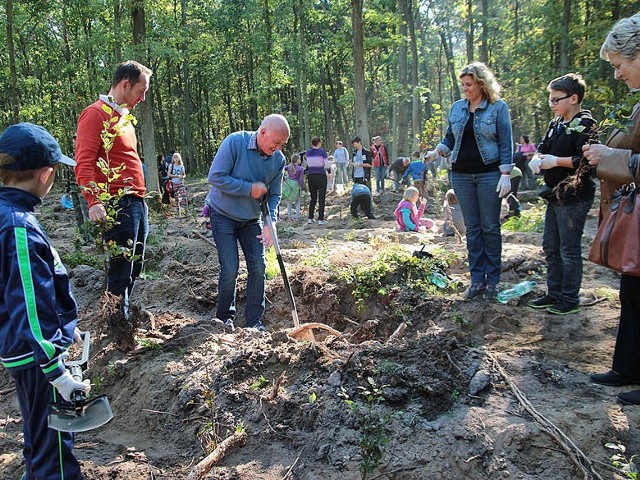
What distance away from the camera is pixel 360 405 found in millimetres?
3172

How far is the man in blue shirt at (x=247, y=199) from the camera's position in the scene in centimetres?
463

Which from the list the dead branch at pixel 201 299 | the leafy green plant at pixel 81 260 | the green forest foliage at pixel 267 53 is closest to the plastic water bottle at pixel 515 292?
the green forest foliage at pixel 267 53

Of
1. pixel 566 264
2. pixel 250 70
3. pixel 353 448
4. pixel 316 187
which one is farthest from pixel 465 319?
pixel 250 70

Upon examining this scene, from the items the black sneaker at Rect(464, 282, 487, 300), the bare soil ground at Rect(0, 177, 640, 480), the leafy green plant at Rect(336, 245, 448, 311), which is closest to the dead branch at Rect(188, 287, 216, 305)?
the bare soil ground at Rect(0, 177, 640, 480)

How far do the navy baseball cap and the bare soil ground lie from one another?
1827 millimetres

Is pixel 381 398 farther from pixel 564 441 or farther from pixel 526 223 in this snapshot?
pixel 526 223

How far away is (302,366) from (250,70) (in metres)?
31.4

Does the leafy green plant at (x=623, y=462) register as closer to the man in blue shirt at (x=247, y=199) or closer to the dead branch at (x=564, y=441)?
the dead branch at (x=564, y=441)

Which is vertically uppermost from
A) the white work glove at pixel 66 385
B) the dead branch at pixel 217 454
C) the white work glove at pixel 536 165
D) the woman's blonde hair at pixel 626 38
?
the woman's blonde hair at pixel 626 38

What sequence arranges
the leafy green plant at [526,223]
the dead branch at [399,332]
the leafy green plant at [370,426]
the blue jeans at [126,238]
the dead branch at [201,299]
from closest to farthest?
the leafy green plant at [370,426], the blue jeans at [126,238], the dead branch at [399,332], the dead branch at [201,299], the leafy green plant at [526,223]

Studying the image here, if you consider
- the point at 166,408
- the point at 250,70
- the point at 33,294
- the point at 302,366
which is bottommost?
the point at 166,408

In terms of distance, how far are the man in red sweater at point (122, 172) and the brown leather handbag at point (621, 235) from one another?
340 centimetres

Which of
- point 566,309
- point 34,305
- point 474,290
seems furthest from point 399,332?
point 34,305

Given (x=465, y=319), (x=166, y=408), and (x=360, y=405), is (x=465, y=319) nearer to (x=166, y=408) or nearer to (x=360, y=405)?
(x=360, y=405)
